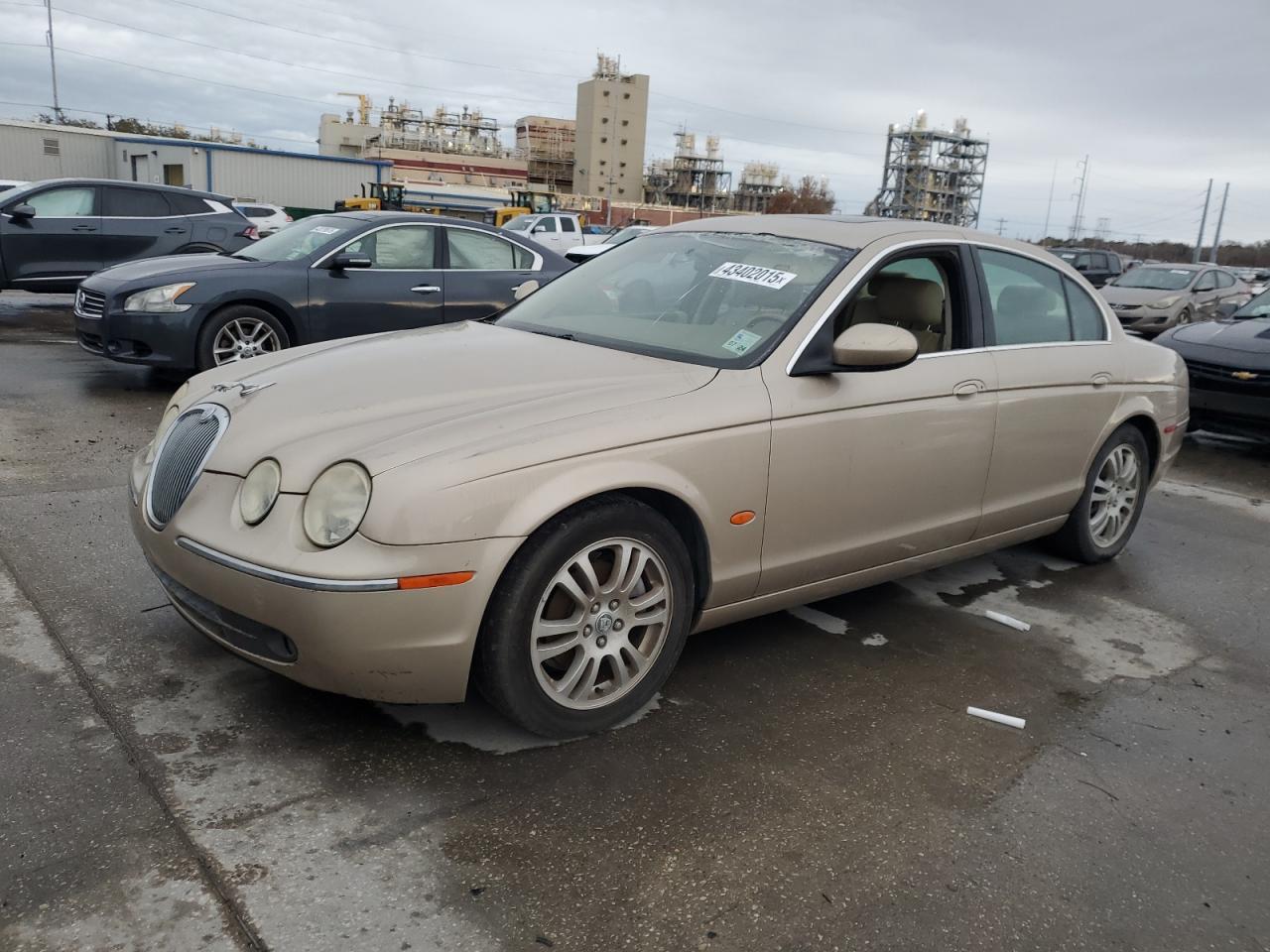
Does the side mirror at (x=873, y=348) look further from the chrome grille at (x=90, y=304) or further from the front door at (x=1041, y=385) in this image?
the chrome grille at (x=90, y=304)

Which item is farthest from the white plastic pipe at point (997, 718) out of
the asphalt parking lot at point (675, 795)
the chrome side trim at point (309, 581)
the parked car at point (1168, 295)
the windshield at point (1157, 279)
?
the windshield at point (1157, 279)

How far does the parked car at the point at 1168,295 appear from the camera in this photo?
1712 cm

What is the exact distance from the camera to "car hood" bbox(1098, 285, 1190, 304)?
17.4 metres

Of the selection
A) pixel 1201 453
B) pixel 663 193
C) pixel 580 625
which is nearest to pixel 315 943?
pixel 580 625

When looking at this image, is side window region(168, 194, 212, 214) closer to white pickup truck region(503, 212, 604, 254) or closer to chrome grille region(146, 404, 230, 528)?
chrome grille region(146, 404, 230, 528)

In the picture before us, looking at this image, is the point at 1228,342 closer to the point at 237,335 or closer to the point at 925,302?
the point at 925,302

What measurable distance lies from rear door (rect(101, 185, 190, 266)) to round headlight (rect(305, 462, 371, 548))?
11092 mm

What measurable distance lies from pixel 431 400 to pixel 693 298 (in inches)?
47.7

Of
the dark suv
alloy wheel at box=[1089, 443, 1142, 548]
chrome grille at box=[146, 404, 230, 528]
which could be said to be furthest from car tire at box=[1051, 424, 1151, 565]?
the dark suv

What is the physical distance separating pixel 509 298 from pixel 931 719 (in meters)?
6.57

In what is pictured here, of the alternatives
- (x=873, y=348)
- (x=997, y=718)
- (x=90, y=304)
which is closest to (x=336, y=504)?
(x=873, y=348)

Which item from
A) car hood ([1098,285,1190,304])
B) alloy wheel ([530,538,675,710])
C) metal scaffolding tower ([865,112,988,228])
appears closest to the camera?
alloy wheel ([530,538,675,710])

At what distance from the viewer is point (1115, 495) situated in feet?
16.8

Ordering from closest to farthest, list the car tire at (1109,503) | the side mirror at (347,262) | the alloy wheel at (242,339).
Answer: the car tire at (1109,503) → the alloy wheel at (242,339) → the side mirror at (347,262)
